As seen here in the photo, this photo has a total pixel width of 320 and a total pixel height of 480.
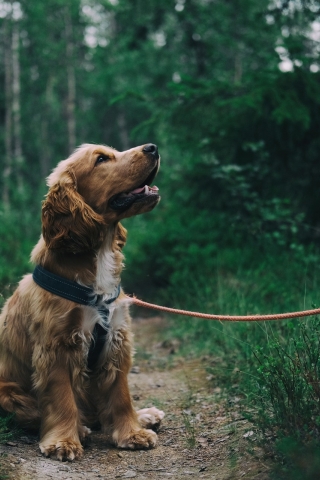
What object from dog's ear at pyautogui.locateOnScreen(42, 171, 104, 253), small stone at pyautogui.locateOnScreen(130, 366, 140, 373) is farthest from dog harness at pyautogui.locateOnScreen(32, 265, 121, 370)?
small stone at pyautogui.locateOnScreen(130, 366, 140, 373)

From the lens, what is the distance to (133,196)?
3947mm

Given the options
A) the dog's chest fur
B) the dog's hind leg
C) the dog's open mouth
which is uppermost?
the dog's open mouth

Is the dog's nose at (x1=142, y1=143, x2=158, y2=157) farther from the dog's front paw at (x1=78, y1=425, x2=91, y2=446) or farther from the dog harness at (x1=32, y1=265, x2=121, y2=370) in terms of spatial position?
the dog's front paw at (x1=78, y1=425, x2=91, y2=446)

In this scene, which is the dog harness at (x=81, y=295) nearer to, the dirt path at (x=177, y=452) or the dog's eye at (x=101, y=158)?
the dirt path at (x=177, y=452)

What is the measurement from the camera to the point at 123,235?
4.30 meters

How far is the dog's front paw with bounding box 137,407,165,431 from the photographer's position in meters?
4.12

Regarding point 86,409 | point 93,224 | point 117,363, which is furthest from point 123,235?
point 86,409

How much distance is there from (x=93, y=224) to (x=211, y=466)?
1.68m

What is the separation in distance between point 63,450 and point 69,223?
143 centimetres

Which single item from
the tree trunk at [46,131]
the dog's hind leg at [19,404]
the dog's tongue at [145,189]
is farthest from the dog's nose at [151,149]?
the tree trunk at [46,131]

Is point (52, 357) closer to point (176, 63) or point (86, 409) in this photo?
point (86, 409)

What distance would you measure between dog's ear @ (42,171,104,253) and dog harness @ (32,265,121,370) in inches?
8.0

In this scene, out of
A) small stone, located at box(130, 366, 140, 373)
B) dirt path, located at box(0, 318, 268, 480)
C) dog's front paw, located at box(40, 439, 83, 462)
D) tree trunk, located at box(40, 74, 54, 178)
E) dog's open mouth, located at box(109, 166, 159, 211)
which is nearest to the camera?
dirt path, located at box(0, 318, 268, 480)

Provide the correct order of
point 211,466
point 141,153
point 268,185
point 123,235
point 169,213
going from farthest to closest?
1. point 169,213
2. point 268,185
3. point 123,235
4. point 141,153
5. point 211,466
